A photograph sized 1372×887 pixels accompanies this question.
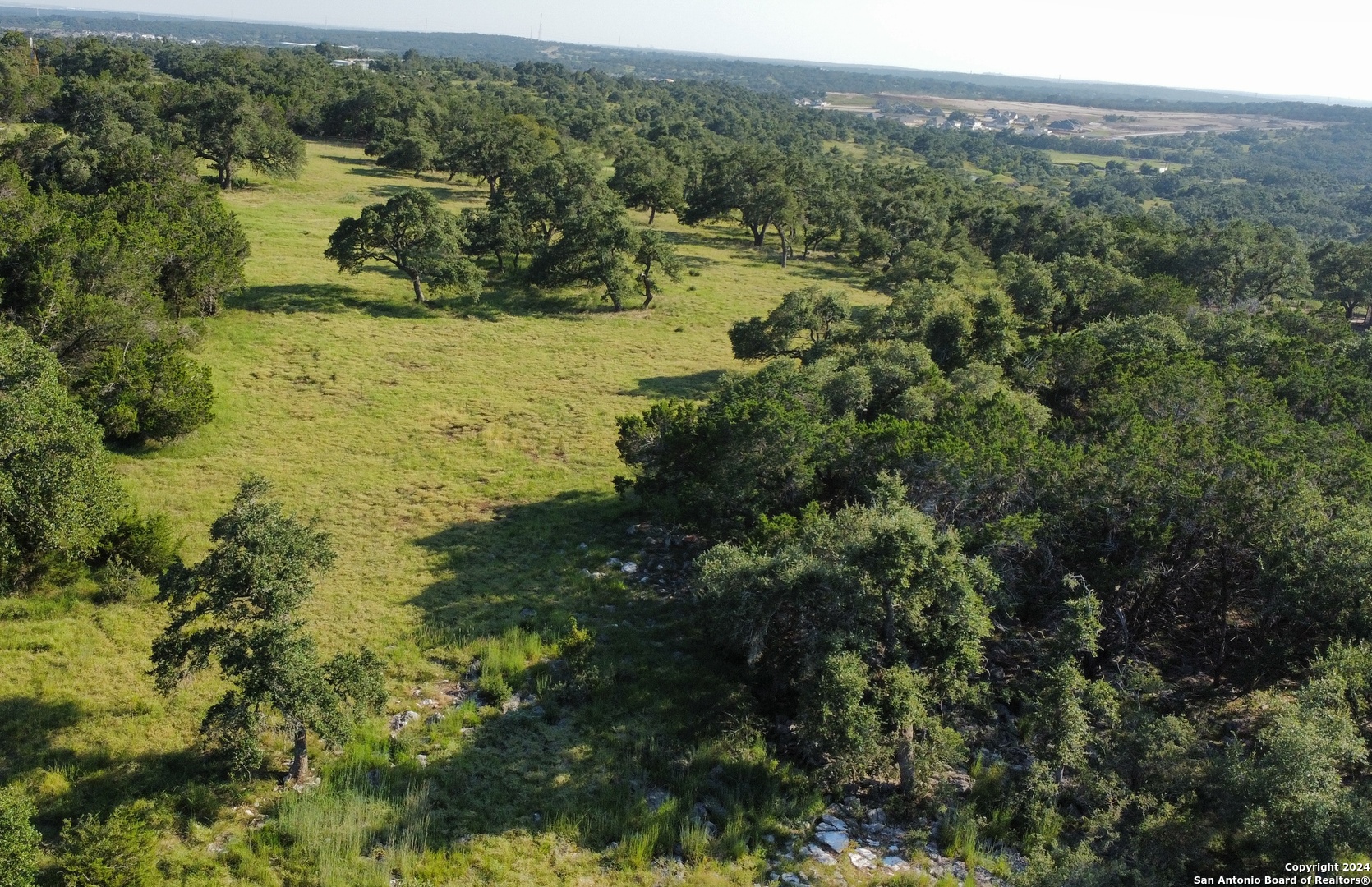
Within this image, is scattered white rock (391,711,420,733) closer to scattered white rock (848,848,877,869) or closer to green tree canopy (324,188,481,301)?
scattered white rock (848,848,877,869)

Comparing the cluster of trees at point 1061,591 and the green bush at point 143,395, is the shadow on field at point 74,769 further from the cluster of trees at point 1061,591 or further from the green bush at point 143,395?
the green bush at point 143,395

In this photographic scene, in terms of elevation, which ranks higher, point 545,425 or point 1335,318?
point 1335,318

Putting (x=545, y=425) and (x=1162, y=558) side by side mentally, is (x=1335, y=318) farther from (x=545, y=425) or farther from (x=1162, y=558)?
(x=545, y=425)

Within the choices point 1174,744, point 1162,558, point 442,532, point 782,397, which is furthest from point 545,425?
point 1174,744

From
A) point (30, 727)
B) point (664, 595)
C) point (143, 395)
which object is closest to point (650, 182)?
point (143, 395)

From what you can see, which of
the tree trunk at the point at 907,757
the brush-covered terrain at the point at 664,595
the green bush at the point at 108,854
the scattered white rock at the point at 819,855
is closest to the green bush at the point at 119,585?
the brush-covered terrain at the point at 664,595

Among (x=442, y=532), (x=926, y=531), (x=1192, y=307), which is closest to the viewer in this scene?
(x=926, y=531)

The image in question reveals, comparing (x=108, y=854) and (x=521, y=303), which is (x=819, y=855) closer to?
(x=108, y=854)

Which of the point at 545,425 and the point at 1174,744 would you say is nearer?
the point at 1174,744
